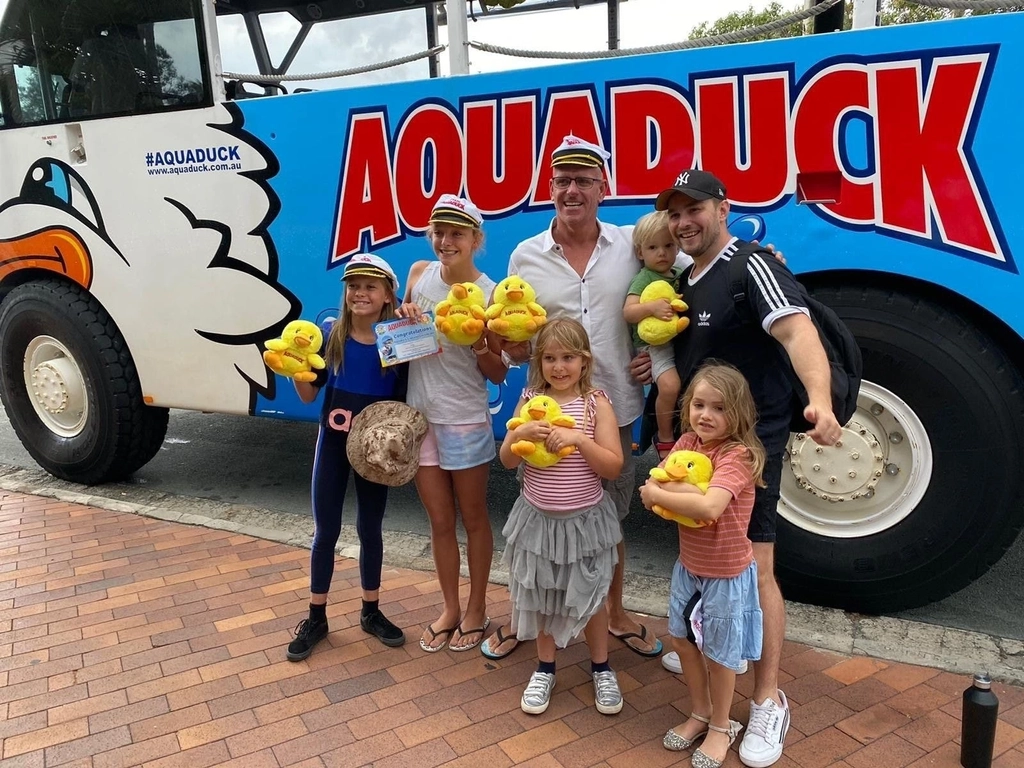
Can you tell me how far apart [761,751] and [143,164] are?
4320 mm

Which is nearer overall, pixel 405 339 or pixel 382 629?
pixel 405 339

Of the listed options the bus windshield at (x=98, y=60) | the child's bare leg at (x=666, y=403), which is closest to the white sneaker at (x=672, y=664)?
the child's bare leg at (x=666, y=403)

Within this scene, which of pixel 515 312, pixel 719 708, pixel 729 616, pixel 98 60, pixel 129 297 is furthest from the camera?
pixel 129 297

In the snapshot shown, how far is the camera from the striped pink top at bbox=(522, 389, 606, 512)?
2549 millimetres

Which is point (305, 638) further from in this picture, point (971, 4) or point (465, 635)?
point (971, 4)

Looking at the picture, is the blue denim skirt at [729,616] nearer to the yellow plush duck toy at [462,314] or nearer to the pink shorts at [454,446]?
the pink shorts at [454,446]

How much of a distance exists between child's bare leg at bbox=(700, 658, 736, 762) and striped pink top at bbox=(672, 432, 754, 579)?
31 centimetres

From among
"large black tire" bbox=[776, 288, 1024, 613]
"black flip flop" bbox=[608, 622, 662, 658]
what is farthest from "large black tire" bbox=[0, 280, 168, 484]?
"large black tire" bbox=[776, 288, 1024, 613]

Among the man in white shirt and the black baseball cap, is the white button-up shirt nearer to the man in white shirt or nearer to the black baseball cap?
the man in white shirt

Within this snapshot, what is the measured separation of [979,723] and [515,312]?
1.85 m

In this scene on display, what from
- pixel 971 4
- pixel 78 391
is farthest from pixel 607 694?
pixel 78 391

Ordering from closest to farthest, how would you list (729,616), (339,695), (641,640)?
(729,616), (339,695), (641,640)

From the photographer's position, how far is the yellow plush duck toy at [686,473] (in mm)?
2172

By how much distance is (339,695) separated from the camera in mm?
2768
